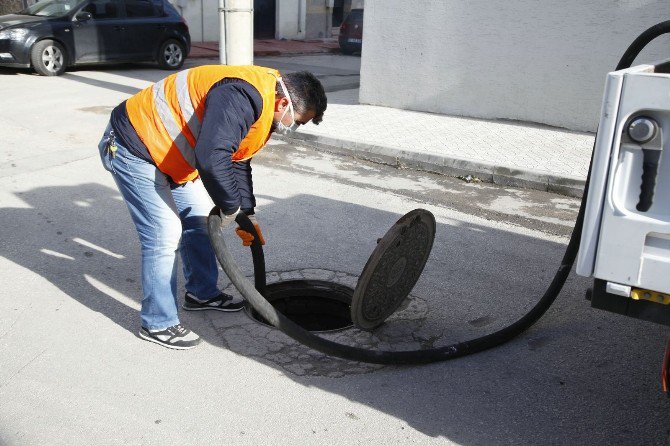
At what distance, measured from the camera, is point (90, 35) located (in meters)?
13.2

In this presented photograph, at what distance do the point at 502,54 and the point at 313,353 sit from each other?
279 inches

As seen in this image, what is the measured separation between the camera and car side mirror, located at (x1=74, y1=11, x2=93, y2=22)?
12.9 m

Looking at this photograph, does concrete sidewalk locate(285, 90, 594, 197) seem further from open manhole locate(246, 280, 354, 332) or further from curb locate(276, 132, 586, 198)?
open manhole locate(246, 280, 354, 332)

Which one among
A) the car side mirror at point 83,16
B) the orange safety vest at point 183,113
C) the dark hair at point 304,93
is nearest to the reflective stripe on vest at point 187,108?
the orange safety vest at point 183,113

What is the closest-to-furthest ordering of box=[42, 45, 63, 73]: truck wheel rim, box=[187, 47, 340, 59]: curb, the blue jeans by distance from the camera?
the blue jeans
box=[42, 45, 63, 73]: truck wheel rim
box=[187, 47, 340, 59]: curb

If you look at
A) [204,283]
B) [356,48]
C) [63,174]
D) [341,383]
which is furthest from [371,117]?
[356,48]

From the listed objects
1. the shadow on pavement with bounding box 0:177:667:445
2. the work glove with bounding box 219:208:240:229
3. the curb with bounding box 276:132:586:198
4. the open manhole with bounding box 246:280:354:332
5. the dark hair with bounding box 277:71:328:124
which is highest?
the dark hair with bounding box 277:71:328:124

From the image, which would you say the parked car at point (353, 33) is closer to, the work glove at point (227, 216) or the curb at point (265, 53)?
the curb at point (265, 53)

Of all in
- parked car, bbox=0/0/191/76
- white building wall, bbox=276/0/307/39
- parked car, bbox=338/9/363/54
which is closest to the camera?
parked car, bbox=0/0/191/76

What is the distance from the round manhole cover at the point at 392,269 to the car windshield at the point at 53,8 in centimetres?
1133

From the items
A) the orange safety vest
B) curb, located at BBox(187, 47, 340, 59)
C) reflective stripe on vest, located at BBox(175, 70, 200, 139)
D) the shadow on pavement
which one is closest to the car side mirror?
curb, located at BBox(187, 47, 340, 59)

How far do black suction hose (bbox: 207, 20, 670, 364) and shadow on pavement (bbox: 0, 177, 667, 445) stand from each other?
0.07 meters

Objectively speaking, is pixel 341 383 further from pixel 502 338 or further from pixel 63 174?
pixel 63 174

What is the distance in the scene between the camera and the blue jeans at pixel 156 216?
343 cm
